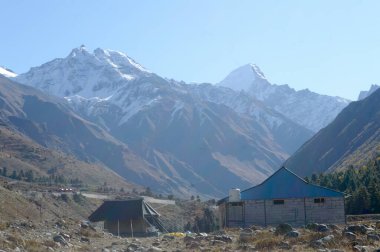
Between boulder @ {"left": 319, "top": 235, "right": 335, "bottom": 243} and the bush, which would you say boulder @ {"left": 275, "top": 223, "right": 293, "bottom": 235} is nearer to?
boulder @ {"left": 319, "top": 235, "right": 335, "bottom": 243}

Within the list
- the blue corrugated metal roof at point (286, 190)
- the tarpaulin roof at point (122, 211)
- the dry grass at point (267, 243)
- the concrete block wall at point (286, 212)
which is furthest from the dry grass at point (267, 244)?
the tarpaulin roof at point (122, 211)

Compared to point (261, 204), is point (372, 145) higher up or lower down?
higher up

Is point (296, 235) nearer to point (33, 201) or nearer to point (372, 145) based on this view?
point (33, 201)

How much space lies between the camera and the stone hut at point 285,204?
48.2 metres

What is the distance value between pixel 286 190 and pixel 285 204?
1.13 metres

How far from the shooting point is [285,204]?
49.2 meters

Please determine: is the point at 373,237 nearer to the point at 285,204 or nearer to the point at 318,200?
the point at 318,200

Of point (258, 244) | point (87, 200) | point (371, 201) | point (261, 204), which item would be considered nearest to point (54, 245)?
point (258, 244)

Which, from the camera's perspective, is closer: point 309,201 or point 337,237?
point 337,237

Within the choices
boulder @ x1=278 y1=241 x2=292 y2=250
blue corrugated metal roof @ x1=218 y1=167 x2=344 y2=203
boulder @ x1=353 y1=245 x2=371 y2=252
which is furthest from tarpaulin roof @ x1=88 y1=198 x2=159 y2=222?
boulder @ x1=353 y1=245 x2=371 y2=252

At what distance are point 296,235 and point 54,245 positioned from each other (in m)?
10.6

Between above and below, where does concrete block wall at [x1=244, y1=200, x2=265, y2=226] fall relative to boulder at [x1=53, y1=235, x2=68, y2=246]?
above

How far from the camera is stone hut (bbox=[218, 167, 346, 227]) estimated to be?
48219mm

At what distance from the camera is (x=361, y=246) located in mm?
22141
